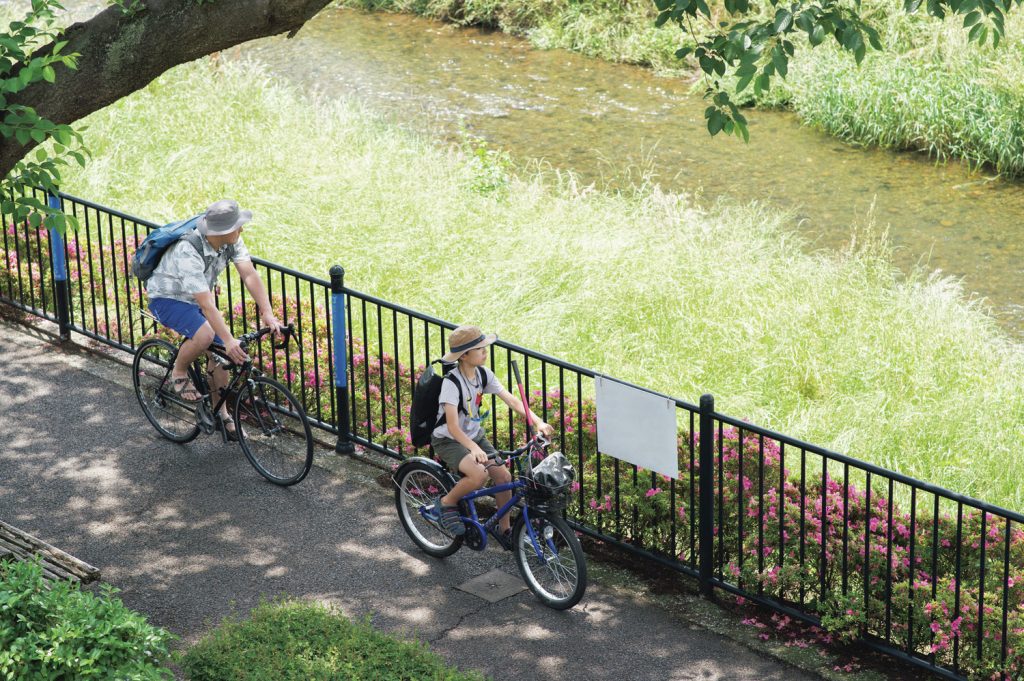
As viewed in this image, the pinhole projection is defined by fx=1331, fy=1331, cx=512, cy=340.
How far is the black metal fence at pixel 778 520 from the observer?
21.0 ft

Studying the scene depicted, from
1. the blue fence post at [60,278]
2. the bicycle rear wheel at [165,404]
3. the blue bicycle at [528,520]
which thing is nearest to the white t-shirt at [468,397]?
the blue bicycle at [528,520]

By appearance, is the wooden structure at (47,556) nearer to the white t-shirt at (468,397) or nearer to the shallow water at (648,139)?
the white t-shirt at (468,397)

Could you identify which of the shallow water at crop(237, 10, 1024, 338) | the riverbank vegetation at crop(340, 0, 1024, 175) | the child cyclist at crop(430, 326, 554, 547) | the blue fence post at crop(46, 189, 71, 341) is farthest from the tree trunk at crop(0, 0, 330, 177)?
the riverbank vegetation at crop(340, 0, 1024, 175)

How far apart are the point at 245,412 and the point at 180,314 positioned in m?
0.74

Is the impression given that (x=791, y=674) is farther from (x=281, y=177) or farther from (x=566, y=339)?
(x=281, y=177)

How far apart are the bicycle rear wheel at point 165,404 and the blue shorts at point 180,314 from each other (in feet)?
1.36

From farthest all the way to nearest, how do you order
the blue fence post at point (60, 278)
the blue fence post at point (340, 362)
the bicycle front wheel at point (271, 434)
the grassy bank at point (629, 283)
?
the blue fence post at point (60, 278), the grassy bank at point (629, 283), the blue fence post at point (340, 362), the bicycle front wheel at point (271, 434)

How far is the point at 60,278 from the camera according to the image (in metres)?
10.2

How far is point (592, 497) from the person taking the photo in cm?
780

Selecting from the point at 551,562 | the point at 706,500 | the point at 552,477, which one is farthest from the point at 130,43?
the point at 706,500

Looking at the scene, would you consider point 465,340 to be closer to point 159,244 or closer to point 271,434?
point 271,434

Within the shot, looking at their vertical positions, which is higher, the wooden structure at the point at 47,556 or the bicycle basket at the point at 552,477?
the bicycle basket at the point at 552,477

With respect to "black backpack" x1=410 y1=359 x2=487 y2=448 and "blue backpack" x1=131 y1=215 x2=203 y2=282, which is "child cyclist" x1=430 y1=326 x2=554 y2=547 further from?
"blue backpack" x1=131 y1=215 x2=203 y2=282

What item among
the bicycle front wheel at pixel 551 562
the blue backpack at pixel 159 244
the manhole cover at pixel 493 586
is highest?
the blue backpack at pixel 159 244
